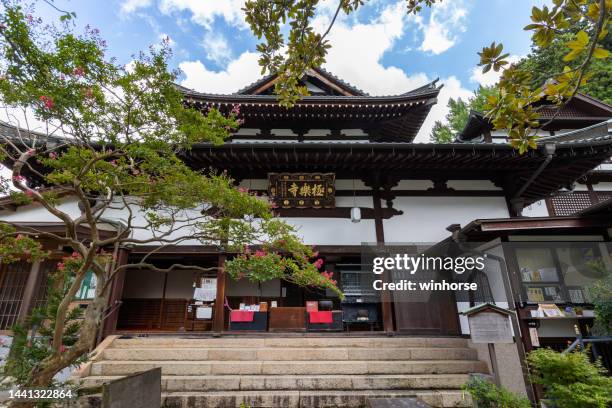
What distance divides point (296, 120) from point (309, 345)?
628 cm

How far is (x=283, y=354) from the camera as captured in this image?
612 cm

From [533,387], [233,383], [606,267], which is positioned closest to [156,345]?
[233,383]

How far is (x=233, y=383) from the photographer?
5340 mm

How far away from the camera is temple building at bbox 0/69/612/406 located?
6.03 meters

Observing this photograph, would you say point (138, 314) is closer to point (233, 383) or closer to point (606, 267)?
point (233, 383)

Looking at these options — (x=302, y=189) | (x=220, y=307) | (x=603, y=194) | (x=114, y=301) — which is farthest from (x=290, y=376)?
(x=603, y=194)

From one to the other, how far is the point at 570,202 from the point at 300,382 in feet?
35.8

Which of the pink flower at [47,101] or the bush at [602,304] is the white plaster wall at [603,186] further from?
the pink flower at [47,101]

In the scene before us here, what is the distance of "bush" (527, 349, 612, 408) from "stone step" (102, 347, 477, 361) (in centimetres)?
194

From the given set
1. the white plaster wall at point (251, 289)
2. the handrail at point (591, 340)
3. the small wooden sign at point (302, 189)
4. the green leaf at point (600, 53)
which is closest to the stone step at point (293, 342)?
the handrail at point (591, 340)

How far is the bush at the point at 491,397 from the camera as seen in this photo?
157 inches

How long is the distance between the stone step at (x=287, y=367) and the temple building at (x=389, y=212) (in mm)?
897

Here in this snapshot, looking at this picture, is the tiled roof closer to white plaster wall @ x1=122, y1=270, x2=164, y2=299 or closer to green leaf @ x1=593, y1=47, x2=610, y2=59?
green leaf @ x1=593, y1=47, x2=610, y2=59

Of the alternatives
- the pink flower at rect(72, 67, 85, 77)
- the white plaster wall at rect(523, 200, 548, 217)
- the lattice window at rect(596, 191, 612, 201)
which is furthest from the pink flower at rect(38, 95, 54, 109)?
the lattice window at rect(596, 191, 612, 201)
